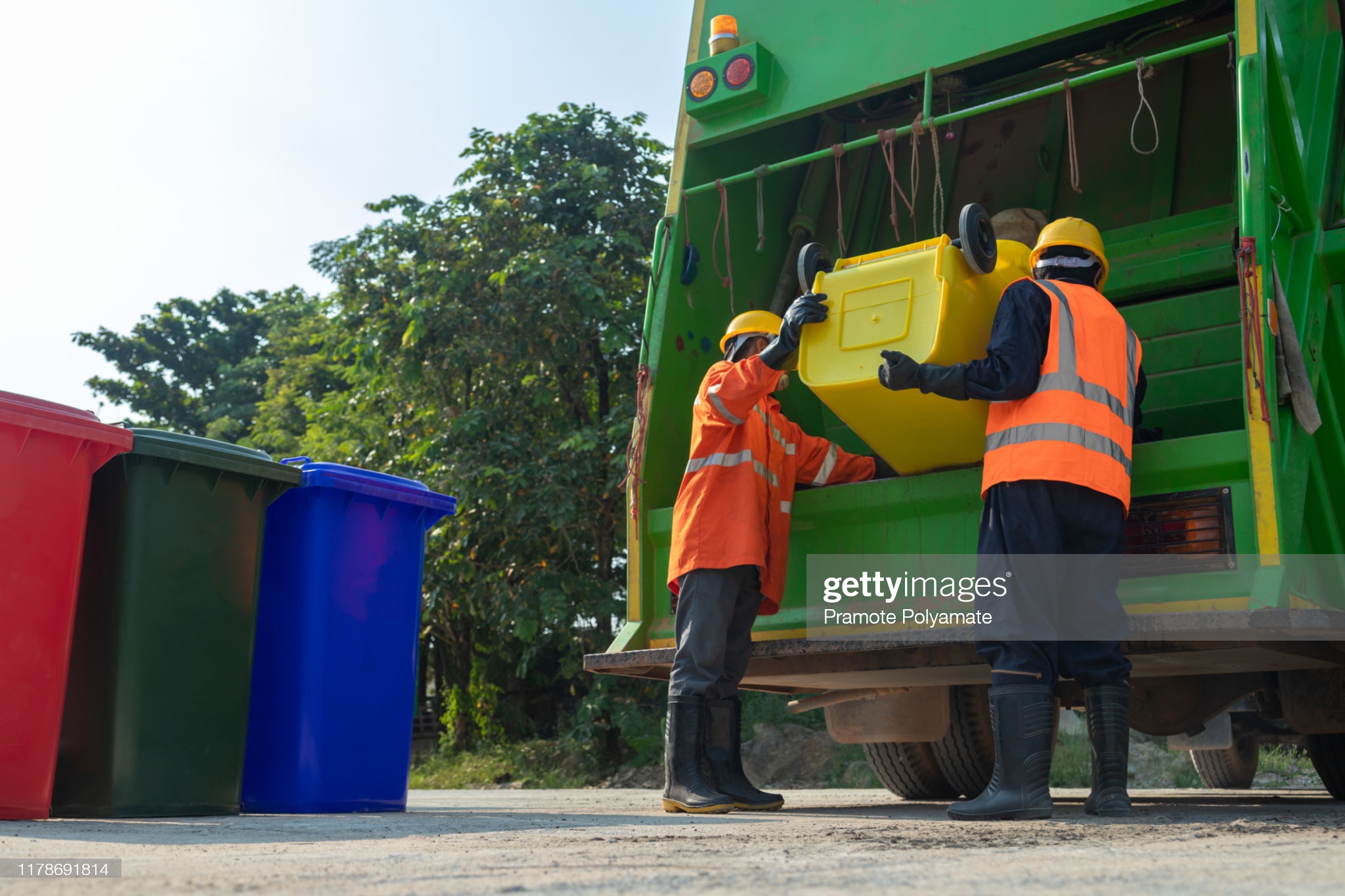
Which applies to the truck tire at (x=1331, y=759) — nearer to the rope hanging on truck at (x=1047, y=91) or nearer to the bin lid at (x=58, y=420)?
the rope hanging on truck at (x=1047, y=91)

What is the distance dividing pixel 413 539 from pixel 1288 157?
2983 millimetres

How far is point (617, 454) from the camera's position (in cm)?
934

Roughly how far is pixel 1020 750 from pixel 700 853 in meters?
1.18

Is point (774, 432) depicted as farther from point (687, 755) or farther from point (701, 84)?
point (701, 84)

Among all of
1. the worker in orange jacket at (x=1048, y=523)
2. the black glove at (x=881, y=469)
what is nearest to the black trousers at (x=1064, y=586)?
the worker in orange jacket at (x=1048, y=523)

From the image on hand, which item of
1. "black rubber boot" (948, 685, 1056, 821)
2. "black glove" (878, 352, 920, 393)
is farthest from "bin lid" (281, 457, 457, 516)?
"black rubber boot" (948, 685, 1056, 821)

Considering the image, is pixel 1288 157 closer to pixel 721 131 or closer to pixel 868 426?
pixel 868 426

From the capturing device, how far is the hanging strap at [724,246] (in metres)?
4.30

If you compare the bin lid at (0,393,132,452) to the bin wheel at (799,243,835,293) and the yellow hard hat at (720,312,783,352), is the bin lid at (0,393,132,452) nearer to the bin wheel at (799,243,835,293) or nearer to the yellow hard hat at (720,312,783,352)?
the yellow hard hat at (720,312,783,352)

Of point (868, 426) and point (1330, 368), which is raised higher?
point (1330, 368)

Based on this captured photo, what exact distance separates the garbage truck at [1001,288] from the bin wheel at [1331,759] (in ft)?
0.04

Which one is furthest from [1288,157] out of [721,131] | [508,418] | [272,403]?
[272,403]

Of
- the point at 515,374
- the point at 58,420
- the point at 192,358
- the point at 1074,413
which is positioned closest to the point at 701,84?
the point at 1074,413

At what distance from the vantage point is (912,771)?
4.78 meters
